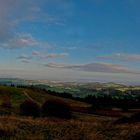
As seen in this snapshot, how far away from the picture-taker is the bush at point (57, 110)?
5721 centimetres

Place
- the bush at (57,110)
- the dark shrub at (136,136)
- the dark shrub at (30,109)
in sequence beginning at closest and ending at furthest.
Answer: the dark shrub at (136,136) < the bush at (57,110) < the dark shrub at (30,109)

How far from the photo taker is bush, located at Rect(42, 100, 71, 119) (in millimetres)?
57213

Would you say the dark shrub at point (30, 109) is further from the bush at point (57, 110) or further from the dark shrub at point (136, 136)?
the dark shrub at point (136, 136)

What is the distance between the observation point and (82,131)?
18.8 metres

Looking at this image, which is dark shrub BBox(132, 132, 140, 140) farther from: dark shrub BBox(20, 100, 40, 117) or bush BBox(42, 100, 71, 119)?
dark shrub BBox(20, 100, 40, 117)

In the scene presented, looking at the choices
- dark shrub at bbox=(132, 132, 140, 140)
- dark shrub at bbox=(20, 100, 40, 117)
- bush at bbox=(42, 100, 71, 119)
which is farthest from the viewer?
dark shrub at bbox=(20, 100, 40, 117)

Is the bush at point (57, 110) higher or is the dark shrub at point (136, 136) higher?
the dark shrub at point (136, 136)

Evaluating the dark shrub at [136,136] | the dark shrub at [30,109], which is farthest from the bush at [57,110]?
the dark shrub at [136,136]

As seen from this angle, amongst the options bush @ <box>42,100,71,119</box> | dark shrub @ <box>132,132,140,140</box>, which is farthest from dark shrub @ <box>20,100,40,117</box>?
dark shrub @ <box>132,132,140,140</box>

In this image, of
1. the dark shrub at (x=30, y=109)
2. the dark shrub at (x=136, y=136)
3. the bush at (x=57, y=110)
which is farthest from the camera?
the dark shrub at (x=30, y=109)

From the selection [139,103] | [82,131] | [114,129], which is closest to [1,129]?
[82,131]

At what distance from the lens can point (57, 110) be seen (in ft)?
191

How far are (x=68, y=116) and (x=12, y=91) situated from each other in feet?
238

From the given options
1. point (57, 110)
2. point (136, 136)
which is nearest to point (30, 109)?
point (57, 110)
